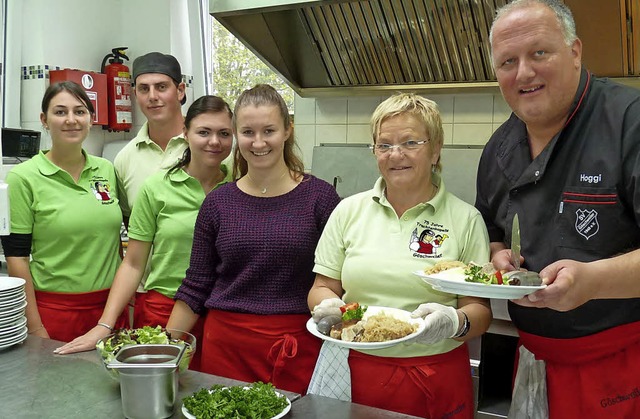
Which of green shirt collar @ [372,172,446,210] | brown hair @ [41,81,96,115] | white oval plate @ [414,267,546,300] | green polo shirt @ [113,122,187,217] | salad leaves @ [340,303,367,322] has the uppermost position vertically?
brown hair @ [41,81,96,115]

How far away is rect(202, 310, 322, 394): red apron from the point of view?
1.86 metres

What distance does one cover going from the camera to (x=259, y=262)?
6.18ft

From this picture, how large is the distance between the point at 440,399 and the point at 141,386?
0.83 meters

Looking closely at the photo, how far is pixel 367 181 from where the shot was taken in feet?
11.6

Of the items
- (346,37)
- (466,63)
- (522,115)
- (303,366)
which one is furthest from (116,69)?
(522,115)

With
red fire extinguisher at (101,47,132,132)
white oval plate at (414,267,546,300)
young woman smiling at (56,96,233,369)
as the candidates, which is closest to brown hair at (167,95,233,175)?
young woman smiling at (56,96,233,369)

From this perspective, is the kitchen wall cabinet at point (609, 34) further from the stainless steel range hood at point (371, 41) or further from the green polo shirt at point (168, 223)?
the green polo shirt at point (168, 223)

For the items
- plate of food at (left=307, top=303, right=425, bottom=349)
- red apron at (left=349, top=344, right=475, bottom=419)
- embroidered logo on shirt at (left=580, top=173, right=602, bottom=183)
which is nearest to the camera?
plate of food at (left=307, top=303, right=425, bottom=349)

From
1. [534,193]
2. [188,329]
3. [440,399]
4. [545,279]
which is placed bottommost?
[440,399]

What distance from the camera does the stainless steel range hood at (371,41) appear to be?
3.02 meters

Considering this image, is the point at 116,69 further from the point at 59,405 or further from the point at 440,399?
the point at 440,399

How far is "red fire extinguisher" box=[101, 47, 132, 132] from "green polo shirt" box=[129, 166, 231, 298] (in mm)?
2510

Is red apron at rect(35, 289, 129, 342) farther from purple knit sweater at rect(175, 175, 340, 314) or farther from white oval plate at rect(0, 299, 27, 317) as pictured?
purple knit sweater at rect(175, 175, 340, 314)

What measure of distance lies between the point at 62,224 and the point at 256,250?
2.99 ft
